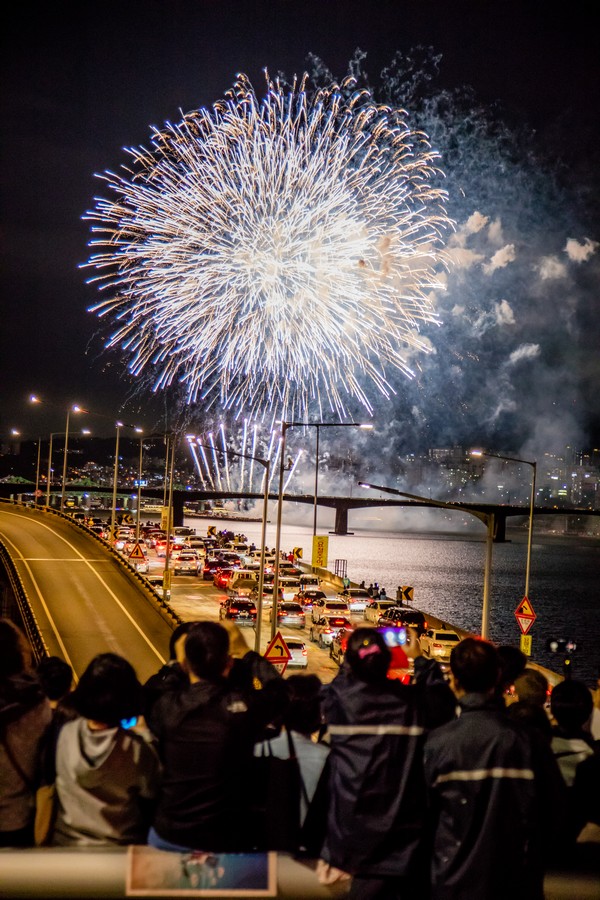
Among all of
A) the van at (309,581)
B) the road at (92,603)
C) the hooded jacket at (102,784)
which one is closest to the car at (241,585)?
the road at (92,603)

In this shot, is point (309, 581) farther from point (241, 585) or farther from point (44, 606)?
point (44, 606)

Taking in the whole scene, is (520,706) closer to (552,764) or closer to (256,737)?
(552,764)

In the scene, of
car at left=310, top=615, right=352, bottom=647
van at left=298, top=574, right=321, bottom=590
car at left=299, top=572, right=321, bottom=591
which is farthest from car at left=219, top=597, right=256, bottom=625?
van at left=298, top=574, right=321, bottom=590

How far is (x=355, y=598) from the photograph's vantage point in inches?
1795

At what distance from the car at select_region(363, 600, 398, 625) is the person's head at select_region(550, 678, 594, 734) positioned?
35.0 meters

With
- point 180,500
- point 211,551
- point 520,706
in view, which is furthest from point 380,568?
point 520,706

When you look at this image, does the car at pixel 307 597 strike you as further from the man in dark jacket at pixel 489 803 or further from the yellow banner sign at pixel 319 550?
the man in dark jacket at pixel 489 803

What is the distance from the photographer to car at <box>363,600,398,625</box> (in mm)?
41028

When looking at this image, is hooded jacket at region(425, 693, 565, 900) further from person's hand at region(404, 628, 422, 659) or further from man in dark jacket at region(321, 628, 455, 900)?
person's hand at region(404, 628, 422, 659)

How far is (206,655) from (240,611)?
117ft

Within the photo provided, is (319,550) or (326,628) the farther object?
(319,550)

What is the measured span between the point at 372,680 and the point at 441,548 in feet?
435

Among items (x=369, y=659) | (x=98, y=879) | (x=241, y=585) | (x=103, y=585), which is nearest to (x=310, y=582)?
(x=241, y=585)

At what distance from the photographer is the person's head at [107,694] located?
13.6 ft
